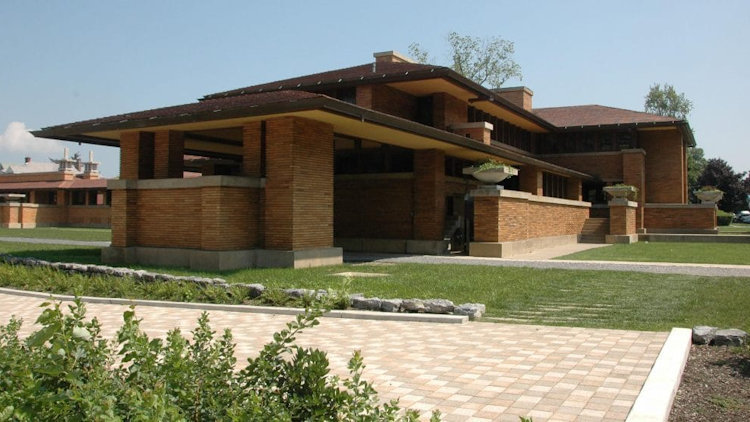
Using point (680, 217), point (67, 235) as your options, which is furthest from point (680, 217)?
point (67, 235)

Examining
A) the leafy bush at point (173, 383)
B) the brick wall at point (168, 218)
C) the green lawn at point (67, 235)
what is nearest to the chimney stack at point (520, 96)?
the green lawn at point (67, 235)

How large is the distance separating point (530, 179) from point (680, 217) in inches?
485

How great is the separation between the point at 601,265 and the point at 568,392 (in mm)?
13113

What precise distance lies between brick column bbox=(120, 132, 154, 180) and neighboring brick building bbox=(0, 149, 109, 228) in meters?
33.3

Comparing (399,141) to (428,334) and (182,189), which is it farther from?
(428,334)

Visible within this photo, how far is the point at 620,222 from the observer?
104 ft

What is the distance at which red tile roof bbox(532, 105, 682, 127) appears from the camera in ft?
134

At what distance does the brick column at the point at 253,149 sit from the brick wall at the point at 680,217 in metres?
29.0

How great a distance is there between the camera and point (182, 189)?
17812 mm

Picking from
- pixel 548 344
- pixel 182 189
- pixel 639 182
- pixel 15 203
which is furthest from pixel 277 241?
pixel 15 203

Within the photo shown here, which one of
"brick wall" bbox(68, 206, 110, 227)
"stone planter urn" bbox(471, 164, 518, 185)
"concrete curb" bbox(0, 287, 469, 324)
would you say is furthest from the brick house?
"brick wall" bbox(68, 206, 110, 227)

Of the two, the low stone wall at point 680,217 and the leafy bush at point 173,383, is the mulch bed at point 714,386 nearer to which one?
the leafy bush at point 173,383

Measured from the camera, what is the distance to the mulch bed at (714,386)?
501 cm

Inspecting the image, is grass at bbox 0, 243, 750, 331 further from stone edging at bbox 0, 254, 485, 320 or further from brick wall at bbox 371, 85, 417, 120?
brick wall at bbox 371, 85, 417, 120
